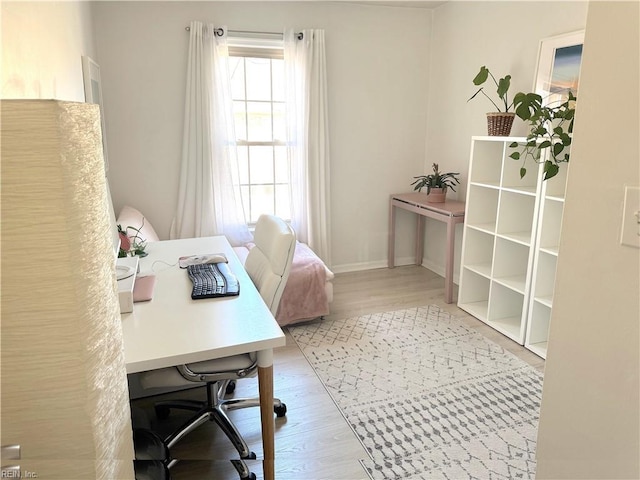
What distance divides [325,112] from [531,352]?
259cm

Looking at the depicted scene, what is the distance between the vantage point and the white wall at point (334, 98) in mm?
3562

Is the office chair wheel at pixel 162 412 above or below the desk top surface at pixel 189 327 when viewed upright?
below

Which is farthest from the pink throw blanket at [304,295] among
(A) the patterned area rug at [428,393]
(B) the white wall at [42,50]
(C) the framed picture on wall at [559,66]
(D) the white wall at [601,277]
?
(D) the white wall at [601,277]

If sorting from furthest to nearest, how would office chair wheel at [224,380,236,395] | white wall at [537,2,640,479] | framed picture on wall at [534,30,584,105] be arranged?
framed picture on wall at [534,30,584,105]
office chair wheel at [224,380,236,395]
white wall at [537,2,640,479]

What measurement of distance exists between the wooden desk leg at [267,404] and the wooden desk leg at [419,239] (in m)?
3.27

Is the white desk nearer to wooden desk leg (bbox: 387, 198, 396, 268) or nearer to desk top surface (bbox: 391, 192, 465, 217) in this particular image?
desk top surface (bbox: 391, 192, 465, 217)

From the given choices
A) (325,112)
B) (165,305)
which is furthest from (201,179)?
(165,305)

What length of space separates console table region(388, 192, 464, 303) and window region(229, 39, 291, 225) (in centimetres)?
110

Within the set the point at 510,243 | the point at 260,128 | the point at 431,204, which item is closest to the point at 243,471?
the point at 510,243

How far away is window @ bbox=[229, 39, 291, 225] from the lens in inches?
155

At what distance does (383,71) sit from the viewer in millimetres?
4250

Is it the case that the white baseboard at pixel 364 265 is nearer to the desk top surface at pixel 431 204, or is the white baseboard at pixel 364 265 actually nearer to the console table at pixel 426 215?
the console table at pixel 426 215

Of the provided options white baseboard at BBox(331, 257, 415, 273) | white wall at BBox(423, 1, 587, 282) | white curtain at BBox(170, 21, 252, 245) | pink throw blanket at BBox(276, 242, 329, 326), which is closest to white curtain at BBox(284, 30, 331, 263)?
white baseboard at BBox(331, 257, 415, 273)

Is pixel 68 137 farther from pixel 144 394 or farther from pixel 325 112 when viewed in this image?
pixel 325 112
